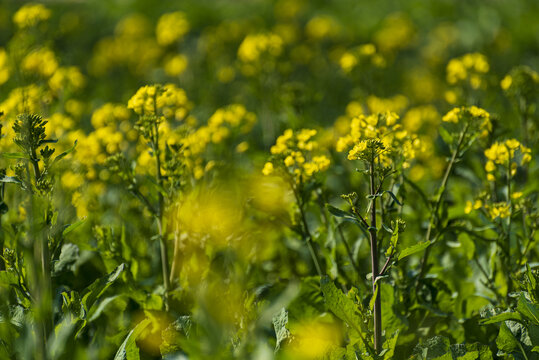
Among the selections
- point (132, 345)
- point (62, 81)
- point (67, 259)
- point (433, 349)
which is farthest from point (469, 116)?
point (62, 81)

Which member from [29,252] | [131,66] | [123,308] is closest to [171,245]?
[123,308]

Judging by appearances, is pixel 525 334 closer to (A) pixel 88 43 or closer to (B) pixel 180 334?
(B) pixel 180 334

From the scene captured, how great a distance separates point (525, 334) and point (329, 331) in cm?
82

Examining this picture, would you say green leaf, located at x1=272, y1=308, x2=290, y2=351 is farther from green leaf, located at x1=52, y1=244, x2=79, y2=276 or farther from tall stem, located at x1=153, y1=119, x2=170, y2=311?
green leaf, located at x1=52, y1=244, x2=79, y2=276

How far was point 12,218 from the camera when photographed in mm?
2041

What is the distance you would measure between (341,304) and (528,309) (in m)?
0.68

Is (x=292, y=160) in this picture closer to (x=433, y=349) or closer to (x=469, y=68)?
(x=433, y=349)

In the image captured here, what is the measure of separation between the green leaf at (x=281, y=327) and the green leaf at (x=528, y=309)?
897 mm

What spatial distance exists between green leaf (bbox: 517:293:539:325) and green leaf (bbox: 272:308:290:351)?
897mm

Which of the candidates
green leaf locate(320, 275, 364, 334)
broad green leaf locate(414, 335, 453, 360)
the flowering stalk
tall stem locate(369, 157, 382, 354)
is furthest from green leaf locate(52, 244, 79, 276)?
broad green leaf locate(414, 335, 453, 360)

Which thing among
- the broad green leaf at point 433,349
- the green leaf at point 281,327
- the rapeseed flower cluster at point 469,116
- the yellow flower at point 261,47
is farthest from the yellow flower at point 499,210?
the yellow flower at point 261,47

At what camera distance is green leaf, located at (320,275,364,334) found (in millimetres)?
2137

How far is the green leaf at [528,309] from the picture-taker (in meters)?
2.11

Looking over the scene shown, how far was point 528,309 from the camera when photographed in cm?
212
